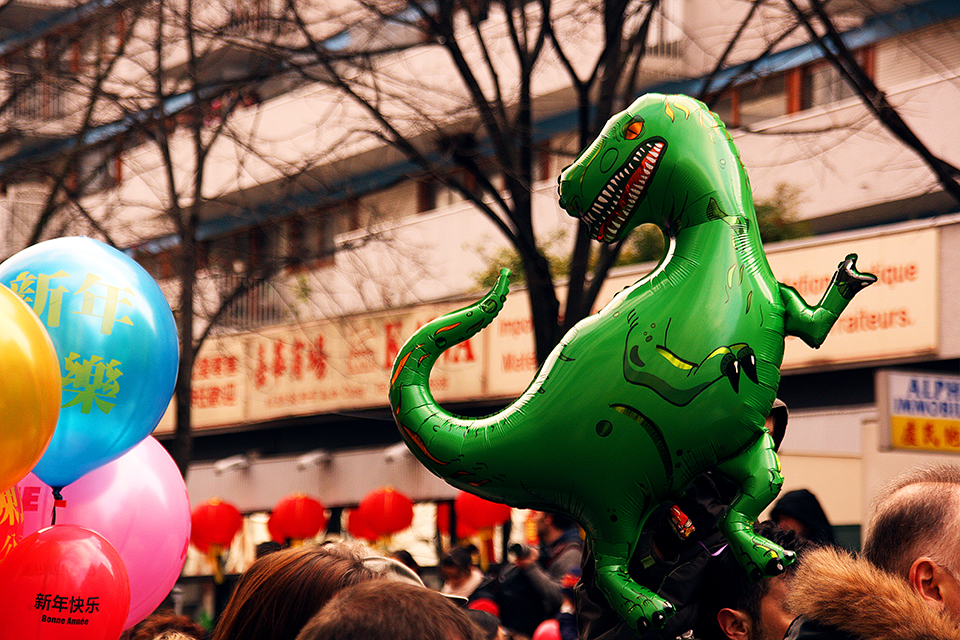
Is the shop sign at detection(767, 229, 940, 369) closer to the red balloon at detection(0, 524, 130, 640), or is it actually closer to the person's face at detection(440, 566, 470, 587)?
the person's face at detection(440, 566, 470, 587)

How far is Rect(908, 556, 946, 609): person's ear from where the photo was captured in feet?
7.66

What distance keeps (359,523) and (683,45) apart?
24.5ft

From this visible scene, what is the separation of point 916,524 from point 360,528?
1196 centimetres

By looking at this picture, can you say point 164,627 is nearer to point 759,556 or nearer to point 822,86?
point 759,556

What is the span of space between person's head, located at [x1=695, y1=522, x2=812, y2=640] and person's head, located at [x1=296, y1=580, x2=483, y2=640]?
1.34m

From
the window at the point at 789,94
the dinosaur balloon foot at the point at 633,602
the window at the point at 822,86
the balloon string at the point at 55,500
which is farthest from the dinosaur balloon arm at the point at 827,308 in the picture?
the window at the point at 822,86

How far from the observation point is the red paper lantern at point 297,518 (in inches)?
519

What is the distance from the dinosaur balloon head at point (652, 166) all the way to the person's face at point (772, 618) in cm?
98

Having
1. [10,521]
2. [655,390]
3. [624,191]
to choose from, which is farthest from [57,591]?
[624,191]

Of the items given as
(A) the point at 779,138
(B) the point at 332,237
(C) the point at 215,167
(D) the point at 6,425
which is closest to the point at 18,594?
(D) the point at 6,425

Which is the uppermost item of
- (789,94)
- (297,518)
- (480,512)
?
(789,94)

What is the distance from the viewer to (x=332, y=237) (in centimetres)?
1862

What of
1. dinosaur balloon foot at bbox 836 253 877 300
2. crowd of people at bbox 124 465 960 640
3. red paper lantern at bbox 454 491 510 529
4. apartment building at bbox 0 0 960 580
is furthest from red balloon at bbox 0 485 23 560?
red paper lantern at bbox 454 491 510 529

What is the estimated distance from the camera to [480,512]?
11680 millimetres
